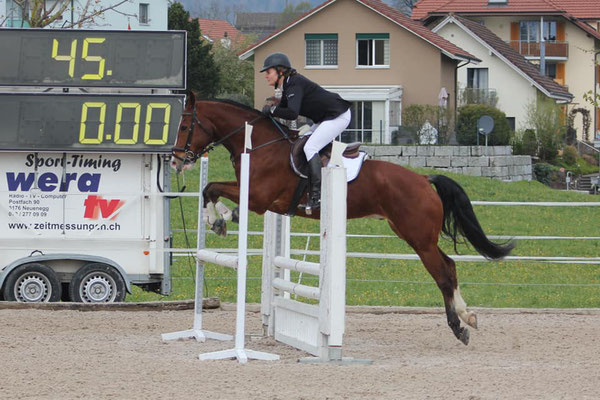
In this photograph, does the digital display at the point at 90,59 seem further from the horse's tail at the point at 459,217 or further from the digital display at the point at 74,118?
the horse's tail at the point at 459,217

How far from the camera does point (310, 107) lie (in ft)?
30.0

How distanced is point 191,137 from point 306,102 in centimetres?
100

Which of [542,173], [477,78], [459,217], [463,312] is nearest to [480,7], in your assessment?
[477,78]

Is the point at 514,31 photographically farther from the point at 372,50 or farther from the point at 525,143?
the point at 525,143

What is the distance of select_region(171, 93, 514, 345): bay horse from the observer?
8969mm

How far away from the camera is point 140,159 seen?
12188mm

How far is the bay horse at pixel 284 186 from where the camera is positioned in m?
8.97

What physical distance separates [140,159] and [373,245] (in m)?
8.26

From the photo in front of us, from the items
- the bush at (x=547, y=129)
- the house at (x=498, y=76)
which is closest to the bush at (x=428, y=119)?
the bush at (x=547, y=129)

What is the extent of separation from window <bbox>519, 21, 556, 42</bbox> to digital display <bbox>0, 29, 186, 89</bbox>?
50.6 metres

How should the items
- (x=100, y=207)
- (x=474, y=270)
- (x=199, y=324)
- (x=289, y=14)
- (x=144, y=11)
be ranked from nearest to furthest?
(x=199, y=324) < (x=100, y=207) < (x=474, y=270) < (x=144, y=11) < (x=289, y=14)

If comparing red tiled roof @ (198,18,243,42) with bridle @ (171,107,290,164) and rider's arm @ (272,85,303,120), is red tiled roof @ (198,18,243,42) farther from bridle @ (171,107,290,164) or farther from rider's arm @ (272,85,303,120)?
rider's arm @ (272,85,303,120)

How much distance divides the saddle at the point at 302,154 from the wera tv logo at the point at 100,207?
3.60 m

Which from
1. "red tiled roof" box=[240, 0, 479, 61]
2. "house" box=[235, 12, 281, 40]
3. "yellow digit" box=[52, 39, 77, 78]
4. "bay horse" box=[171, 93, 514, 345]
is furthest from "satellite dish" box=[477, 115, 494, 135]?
"house" box=[235, 12, 281, 40]
